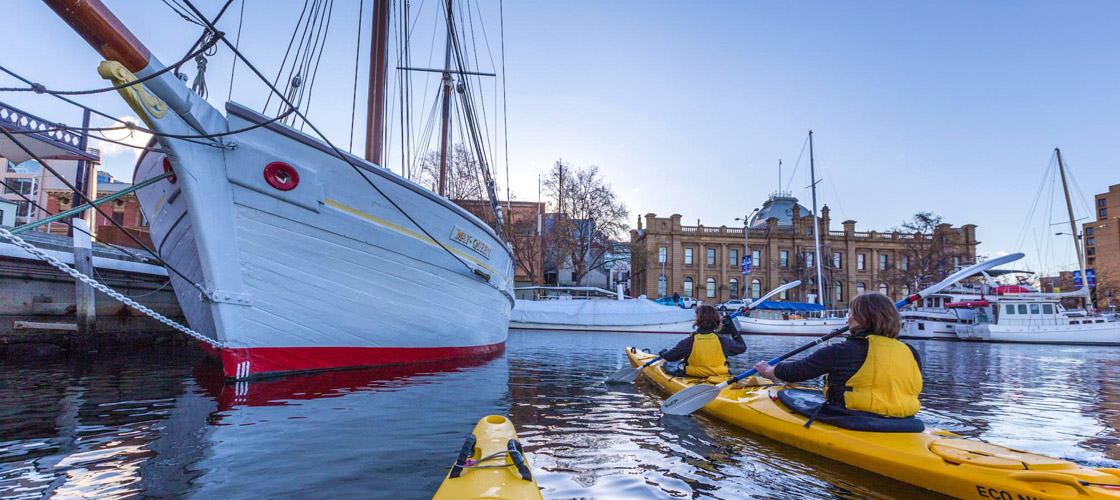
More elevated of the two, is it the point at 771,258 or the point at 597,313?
the point at 771,258

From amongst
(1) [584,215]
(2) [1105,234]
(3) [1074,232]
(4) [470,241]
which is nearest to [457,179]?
(1) [584,215]

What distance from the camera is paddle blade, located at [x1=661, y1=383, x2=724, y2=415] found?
241 inches

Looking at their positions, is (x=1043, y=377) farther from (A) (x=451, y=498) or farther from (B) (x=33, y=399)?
(B) (x=33, y=399)

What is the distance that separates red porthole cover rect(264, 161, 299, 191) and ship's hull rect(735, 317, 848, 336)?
28.3m

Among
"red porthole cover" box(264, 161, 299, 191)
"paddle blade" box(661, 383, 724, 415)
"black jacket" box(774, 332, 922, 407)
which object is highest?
"red porthole cover" box(264, 161, 299, 191)

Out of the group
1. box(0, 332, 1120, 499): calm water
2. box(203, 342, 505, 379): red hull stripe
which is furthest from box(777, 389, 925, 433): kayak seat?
box(203, 342, 505, 379): red hull stripe

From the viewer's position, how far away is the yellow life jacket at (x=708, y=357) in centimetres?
739

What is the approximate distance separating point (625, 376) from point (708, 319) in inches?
92.7

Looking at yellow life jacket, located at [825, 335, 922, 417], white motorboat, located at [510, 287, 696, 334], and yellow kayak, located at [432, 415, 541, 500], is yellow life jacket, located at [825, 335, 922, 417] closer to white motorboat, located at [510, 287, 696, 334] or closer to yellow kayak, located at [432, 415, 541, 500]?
yellow kayak, located at [432, 415, 541, 500]

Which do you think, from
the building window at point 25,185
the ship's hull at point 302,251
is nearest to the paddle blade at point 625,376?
the ship's hull at point 302,251

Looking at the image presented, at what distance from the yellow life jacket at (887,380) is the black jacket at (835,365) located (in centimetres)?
5

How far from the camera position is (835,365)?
431cm

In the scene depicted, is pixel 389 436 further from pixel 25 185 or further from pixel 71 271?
pixel 25 185

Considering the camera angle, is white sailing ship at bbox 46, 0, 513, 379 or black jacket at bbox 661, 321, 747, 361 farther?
black jacket at bbox 661, 321, 747, 361
